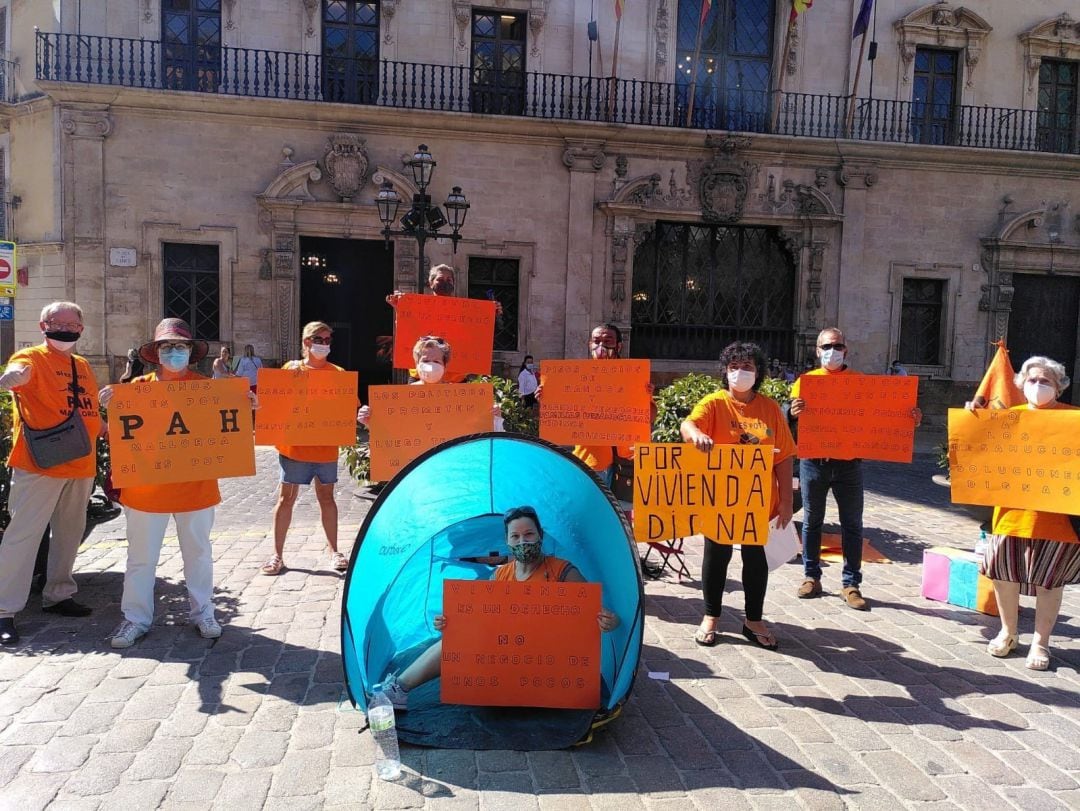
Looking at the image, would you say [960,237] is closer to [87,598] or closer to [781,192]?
[781,192]

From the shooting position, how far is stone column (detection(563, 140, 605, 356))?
17.8 meters

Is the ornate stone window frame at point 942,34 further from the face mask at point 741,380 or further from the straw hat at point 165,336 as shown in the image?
the straw hat at point 165,336

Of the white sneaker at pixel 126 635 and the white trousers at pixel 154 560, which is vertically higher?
the white trousers at pixel 154 560

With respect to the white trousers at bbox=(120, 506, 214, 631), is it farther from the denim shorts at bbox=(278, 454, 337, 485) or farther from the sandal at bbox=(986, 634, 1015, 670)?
the sandal at bbox=(986, 634, 1015, 670)

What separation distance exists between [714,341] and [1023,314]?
8398 mm

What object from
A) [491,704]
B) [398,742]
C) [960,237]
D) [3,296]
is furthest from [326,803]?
[960,237]

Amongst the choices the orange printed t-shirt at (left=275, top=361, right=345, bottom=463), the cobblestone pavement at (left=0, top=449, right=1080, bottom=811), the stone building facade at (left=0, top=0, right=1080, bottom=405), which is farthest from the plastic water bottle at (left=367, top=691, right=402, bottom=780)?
the stone building facade at (left=0, top=0, right=1080, bottom=405)

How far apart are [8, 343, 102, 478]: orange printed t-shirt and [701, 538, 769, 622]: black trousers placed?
400cm

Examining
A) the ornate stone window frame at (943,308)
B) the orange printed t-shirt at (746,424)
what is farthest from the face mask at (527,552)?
the ornate stone window frame at (943,308)

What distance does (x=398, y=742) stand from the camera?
3.60 meters

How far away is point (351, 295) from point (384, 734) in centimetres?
1570

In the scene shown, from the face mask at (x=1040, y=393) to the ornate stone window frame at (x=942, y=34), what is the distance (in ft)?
57.4

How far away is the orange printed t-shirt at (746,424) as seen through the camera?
468 centimetres

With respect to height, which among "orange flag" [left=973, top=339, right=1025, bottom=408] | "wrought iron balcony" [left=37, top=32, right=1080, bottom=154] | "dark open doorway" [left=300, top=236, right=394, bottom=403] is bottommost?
"orange flag" [left=973, top=339, right=1025, bottom=408]
